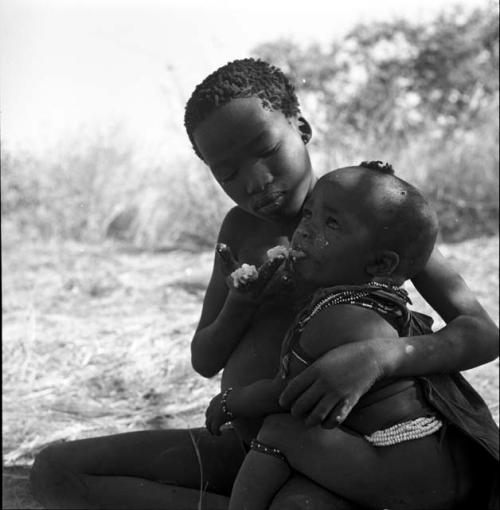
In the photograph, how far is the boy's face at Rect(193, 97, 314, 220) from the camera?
2.10 m

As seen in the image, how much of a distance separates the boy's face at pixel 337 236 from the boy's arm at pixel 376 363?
17 centimetres

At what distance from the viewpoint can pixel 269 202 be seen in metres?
2.10

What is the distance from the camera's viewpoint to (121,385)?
4090mm

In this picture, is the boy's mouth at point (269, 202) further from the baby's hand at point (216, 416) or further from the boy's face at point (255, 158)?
the baby's hand at point (216, 416)

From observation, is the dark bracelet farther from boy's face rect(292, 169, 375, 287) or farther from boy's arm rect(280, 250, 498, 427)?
boy's face rect(292, 169, 375, 287)

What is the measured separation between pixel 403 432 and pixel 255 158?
2.40 ft

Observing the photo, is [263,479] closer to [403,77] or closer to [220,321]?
[220,321]

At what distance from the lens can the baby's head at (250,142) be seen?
82.8 inches

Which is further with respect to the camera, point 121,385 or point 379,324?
point 121,385

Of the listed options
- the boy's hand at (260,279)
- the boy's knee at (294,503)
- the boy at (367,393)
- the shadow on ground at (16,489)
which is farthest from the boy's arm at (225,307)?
the shadow on ground at (16,489)

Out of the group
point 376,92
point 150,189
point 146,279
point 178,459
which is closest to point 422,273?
point 178,459

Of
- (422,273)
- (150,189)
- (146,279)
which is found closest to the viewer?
(422,273)

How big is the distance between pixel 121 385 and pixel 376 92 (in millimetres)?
8095

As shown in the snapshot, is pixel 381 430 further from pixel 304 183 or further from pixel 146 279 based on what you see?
pixel 146 279
